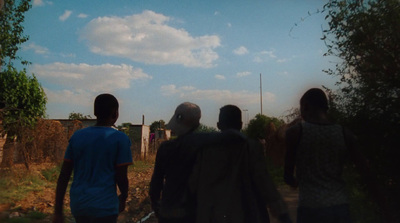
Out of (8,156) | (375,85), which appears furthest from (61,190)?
(8,156)

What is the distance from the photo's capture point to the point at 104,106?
10.2 feet

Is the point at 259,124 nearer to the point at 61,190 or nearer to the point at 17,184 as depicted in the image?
the point at 17,184

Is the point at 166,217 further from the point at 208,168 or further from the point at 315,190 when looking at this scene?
the point at 315,190

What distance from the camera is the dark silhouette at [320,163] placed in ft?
9.30

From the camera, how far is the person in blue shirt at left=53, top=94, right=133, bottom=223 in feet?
9.40

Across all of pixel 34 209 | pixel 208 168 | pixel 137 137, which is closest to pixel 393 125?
pixel 208 168

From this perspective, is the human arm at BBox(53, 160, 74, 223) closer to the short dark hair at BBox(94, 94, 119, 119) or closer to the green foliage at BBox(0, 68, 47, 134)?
the short dark hair at BBox(94, 94, 119, 119)

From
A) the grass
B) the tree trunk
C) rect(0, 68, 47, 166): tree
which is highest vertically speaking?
rect(0, 68, 47, 166): tree

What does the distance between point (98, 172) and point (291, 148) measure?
147cm

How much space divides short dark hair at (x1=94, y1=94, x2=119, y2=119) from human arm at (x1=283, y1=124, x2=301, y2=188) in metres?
1.39

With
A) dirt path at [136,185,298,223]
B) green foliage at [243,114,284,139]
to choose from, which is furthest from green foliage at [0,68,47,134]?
dirt path at [136,185,298,223]

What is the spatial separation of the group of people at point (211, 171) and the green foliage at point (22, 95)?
1700 centimetres

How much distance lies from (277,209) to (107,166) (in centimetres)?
136

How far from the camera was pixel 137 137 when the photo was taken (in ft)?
139
